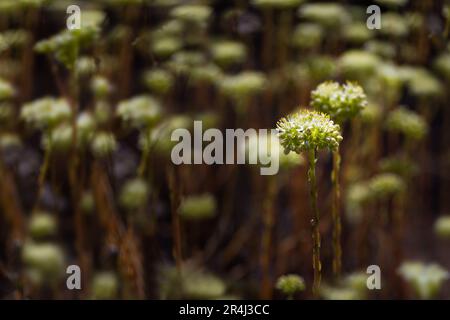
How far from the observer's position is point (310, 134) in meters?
0.89

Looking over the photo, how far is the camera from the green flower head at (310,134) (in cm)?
89

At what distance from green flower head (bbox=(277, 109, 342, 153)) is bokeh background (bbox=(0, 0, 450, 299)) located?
11.4 inches

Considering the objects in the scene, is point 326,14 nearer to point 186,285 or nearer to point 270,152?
point 270,152

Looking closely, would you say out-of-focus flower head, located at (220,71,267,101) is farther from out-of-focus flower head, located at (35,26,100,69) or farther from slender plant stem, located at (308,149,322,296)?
slender plant stem, located at (308,149,322,296)

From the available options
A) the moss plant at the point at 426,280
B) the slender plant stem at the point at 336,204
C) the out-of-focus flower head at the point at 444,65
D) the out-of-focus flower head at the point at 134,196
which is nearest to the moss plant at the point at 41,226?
the out-of-focus flower head at the point at 134,196

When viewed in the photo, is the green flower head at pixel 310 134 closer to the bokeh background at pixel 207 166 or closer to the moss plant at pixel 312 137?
the moss plant at pixel 312 137

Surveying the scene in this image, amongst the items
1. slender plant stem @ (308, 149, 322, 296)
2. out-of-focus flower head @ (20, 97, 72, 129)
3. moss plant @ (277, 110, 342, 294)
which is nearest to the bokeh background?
out-of-focus flower head @ (20, 97, 72, 129)

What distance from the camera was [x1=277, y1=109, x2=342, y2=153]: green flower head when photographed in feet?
2.92

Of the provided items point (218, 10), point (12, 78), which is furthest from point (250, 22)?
point (12, 78)

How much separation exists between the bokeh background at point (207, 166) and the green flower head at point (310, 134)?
0.95ft

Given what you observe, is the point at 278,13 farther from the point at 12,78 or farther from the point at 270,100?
the point at 12,78
